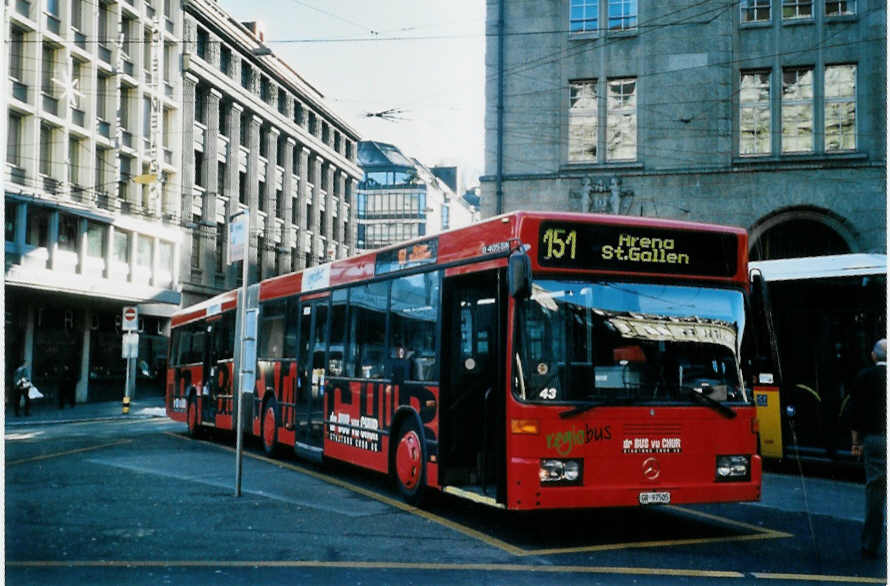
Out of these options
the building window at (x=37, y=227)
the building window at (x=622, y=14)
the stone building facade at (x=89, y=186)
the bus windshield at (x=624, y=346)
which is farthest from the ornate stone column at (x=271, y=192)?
the bus windshield at (x=624, y=346)

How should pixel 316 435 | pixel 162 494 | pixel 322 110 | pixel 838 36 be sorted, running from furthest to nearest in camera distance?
pixel 322 110 < pixel 838 36 < pixel 316 435 < pixel 162 494

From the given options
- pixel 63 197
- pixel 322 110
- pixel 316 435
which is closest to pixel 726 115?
pixel 316 435

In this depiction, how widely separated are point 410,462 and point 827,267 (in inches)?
283

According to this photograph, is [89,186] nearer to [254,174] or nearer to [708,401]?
[254,174]

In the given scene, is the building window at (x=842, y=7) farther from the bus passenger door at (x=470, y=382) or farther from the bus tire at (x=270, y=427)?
the bus passenger door at (x=470, y=382)

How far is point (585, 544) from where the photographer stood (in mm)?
8750

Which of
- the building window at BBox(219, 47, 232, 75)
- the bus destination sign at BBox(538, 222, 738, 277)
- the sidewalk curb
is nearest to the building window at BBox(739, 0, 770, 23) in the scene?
the bus destination sign at BBox(538, 222, 738, 277)

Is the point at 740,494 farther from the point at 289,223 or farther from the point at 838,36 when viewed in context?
the point at 289,223

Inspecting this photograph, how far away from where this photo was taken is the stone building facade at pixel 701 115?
24.1 metres

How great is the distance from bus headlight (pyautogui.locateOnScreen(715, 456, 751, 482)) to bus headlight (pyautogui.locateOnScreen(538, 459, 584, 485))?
1.32m

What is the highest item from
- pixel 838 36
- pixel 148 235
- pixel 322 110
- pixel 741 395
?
pixel 322 110

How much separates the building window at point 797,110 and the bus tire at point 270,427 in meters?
14.5

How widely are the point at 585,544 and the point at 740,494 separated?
1444mm

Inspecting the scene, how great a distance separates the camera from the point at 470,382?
9945 mm
